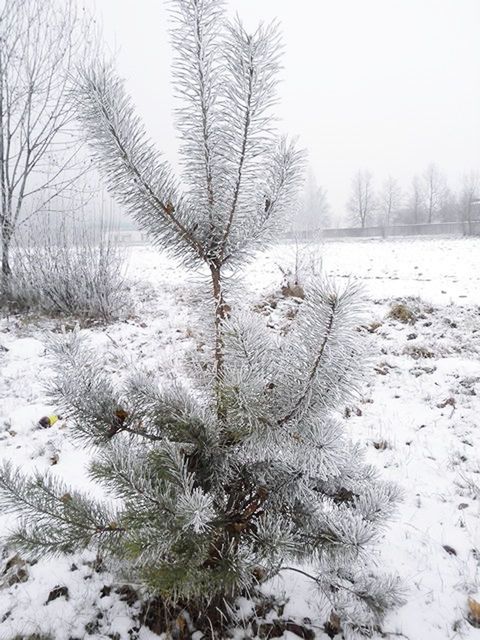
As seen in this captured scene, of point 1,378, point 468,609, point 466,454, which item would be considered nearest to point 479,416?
point 466,454

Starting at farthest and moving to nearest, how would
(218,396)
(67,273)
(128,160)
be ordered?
(67,273) < (218,396) < (128,160)

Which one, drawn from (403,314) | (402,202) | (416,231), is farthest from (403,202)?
(403,314)

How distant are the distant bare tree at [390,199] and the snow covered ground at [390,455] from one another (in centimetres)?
5495

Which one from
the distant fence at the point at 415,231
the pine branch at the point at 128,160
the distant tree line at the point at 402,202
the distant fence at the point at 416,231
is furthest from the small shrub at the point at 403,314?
the distant tree line at the point at 402,202

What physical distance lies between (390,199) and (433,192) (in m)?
5.91

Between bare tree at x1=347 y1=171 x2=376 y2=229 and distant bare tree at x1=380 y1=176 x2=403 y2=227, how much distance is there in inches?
68.6

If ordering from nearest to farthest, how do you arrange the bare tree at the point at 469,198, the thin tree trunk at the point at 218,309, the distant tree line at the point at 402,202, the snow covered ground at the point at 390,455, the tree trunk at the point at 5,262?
the thin tree trunk at the point at 218,309 < the snow covered ground at the point at 390,455 < the tree trunk at the point at 5,262 < the bare tree at the point at 469,198 < the distant tree line at the point at 402,202

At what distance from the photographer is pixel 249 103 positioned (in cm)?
96

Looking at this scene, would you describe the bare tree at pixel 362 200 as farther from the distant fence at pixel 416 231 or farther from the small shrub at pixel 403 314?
the small shrub at pixel 403 314

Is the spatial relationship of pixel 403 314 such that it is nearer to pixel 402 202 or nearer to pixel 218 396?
pixel 218 396

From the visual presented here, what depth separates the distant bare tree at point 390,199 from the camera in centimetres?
5681

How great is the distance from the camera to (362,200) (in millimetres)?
56062

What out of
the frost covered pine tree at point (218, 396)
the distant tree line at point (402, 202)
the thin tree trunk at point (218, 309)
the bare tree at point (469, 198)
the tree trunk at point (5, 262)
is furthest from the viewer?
the distant tree line at point (402, 202)

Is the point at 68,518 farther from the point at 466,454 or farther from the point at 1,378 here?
the point at 1,378
